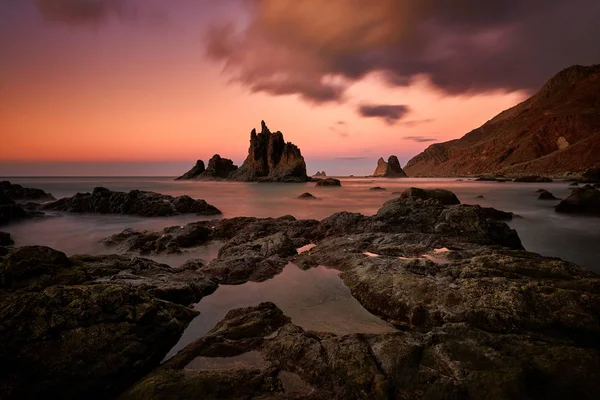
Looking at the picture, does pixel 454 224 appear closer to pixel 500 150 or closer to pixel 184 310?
pixel 184 310

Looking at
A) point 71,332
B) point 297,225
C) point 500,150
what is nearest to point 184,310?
point 71,332

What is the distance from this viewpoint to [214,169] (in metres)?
162

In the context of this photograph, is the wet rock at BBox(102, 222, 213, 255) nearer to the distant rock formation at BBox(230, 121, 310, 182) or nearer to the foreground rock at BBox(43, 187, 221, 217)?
the foreground rock at BBox(43, 187, 221, 217)

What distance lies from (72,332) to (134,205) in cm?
2318

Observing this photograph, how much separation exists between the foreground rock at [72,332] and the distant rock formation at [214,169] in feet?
503

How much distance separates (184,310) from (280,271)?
11.1ft

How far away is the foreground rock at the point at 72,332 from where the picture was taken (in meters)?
3.76

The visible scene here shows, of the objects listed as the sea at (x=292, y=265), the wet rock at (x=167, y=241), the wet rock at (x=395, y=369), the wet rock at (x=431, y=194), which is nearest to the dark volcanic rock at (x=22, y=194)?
the sea at (x=292, y=265)

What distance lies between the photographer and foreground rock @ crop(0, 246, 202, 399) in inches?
148

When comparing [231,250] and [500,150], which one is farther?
[500,150]

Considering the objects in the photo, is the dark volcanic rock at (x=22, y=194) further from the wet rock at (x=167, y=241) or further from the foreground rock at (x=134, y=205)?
the wet rock at (x=167, y=241)

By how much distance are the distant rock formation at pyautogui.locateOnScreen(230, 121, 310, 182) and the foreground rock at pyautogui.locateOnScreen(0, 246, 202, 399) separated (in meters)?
122

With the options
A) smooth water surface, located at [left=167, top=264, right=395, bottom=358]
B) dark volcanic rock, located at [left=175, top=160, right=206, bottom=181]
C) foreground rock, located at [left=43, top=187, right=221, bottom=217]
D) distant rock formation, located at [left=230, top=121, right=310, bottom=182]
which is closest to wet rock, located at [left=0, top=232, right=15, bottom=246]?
foreground rock, located at [left=43, top=187, right=221, bottom=217]

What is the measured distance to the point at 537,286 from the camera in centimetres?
522
